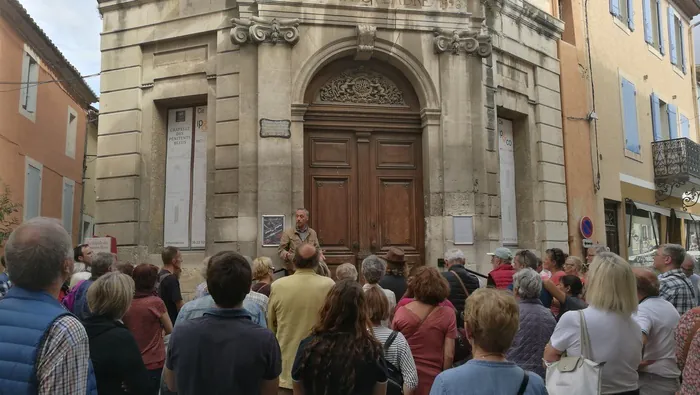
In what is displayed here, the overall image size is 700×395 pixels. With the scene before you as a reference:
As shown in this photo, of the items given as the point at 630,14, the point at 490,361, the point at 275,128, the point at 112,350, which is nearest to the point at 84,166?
the point at 275,128

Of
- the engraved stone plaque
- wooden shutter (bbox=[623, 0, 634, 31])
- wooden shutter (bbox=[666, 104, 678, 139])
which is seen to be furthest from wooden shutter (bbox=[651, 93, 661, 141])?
the engraved stone plaque

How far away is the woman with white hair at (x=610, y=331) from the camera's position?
3416 mm

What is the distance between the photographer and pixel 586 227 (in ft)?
44.4

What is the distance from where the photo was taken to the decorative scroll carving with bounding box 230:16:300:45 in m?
9.62

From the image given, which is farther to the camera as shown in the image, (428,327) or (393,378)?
(428,327)

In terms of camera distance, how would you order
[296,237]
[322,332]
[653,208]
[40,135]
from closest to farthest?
1. [322,332]
2. [296,237]
3. [40,135]
4. [653,208]

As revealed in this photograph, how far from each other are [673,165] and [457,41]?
11346 mm

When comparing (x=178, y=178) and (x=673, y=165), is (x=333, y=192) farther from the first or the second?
(x=673, y=165)

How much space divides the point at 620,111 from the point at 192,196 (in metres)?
12.1

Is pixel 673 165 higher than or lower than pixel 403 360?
higher

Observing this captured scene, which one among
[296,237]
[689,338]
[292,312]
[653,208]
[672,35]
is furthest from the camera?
[672,35]

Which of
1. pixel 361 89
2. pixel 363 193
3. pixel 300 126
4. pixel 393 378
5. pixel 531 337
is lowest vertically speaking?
pixel 393 378

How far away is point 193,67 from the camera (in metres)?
10.5

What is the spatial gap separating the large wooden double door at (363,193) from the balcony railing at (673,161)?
11401 millimetres
